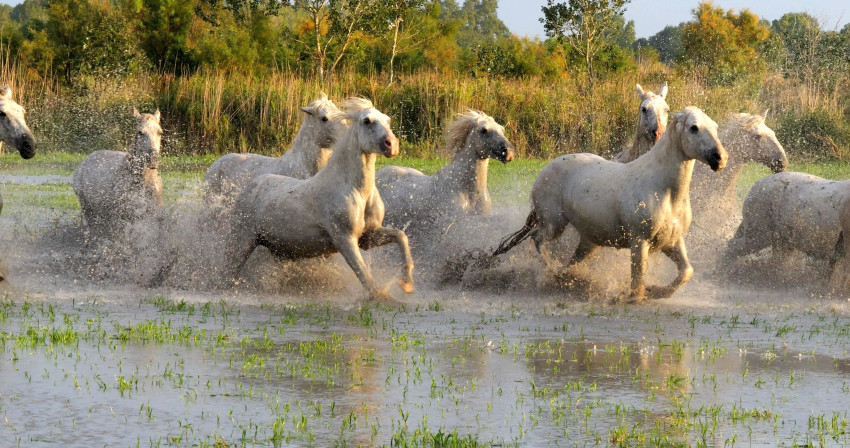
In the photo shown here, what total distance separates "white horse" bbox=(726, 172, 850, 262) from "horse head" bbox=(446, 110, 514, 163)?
2.22 meters

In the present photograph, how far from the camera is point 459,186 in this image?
12.5m

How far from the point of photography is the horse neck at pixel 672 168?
10.0 meters

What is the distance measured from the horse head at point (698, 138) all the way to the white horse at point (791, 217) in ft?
6.36

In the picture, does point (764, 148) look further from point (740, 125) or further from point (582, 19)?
point (582, 19)

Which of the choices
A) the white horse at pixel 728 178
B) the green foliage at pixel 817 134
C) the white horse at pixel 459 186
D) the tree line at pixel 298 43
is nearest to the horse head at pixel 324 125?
the white horse at pixel 459 186

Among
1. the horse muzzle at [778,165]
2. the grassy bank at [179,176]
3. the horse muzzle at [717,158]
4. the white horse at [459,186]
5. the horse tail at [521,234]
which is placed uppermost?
the horse muzzle at [717,158]

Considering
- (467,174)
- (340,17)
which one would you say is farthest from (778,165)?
(340,17)

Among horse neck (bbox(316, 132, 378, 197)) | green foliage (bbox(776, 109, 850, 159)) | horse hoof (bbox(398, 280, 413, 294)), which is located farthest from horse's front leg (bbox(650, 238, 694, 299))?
green foliage (bbox(776, 109, 850, 159))

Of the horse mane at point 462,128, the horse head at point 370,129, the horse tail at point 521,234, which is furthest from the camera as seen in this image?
the horse mane at point 462,128

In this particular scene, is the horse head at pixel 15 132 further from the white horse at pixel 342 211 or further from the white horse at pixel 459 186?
the white horse at pixel 459 186

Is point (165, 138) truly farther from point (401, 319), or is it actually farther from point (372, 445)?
point (372, 445)

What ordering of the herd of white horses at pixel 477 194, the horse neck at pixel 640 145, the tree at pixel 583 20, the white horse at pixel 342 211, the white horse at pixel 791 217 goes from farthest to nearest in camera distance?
the tree at pixel 583 20, the horse neck at pixel 640 145, the white horse at pixel 791 217, the white horse at pixel 342 211, the herd of white horses at pixel 477 194

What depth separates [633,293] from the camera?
1020cm

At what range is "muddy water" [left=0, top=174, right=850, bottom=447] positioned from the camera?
600cm
